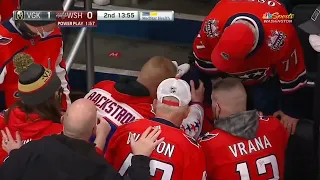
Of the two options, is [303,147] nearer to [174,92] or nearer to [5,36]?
[174,92]

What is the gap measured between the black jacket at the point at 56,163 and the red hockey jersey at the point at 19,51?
23.8 inches

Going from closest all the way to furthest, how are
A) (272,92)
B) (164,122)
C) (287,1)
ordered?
1. (164,122)
2. (272,92)
3. (287,1)

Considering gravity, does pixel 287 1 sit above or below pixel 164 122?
above

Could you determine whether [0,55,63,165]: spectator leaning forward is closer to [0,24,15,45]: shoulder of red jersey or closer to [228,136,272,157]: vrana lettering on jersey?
[0,24,15,45]: shoulder of red jersey

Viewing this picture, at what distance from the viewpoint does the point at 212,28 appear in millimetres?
2539

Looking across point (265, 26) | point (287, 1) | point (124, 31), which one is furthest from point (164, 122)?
point (124, 31)

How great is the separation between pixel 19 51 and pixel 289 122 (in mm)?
1152

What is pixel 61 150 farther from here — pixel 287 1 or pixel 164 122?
pixel 287 1

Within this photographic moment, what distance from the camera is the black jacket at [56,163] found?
182cm

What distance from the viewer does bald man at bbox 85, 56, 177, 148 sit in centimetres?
235

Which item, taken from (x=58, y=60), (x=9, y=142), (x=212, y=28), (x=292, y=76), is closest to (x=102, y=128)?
(x=9, y=142)

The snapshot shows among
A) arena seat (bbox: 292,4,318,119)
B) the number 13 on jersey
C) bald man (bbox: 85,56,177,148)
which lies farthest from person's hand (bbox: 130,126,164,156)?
arena seat (bbox: 292,4,318,119)

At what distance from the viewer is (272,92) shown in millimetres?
2820

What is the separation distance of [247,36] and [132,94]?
1.59 ft
